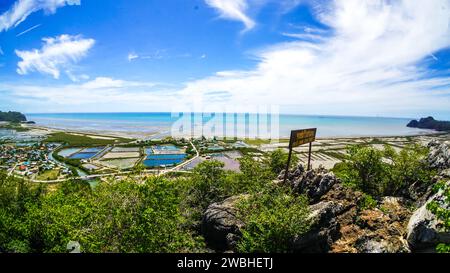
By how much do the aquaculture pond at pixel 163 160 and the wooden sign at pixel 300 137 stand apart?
6682 centimetres

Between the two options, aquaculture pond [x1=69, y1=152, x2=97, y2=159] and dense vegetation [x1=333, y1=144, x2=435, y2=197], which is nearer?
dense vegetation [x1=333, y1=144, x2=435, y2=197]

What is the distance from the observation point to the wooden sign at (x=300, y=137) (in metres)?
20.9

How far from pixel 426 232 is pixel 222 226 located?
1130 cm

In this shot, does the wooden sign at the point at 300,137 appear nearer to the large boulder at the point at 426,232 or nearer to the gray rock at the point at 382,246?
the gray rock at the point at 382,246

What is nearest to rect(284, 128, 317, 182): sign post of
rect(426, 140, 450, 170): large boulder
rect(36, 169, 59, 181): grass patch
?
rect(426, 140, 450, 170): large boulder

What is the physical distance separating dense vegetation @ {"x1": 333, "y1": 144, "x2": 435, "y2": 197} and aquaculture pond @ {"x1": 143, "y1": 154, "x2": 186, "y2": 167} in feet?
224

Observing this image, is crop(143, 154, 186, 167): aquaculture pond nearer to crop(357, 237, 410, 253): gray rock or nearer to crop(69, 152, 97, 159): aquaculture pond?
crop(69, 152, 97, 159): aquaculture pond

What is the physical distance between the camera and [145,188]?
47.4 feet

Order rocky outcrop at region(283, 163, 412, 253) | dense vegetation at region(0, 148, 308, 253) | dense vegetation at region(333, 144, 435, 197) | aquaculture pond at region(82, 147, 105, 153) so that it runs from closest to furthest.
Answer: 1. rocky outcrop at region(283, 163, 412, 253)
2. dense vegetation at region(0, 148, 308, 253)
3. dense vegetation at region(333, 144, 435, 197)
4. aquaculture pond at region(82, 147, 105, 153)

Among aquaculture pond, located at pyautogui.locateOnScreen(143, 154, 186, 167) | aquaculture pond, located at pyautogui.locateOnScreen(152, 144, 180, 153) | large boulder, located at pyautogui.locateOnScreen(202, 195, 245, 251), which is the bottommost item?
aquaculture pond, located at pyautogui.locateOnScreen(143, 154, 186, 167)

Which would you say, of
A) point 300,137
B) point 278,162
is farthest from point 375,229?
point 278,162

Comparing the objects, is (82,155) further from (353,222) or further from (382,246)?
(382,246)

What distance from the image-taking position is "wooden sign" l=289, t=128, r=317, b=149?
20859 millimetres
